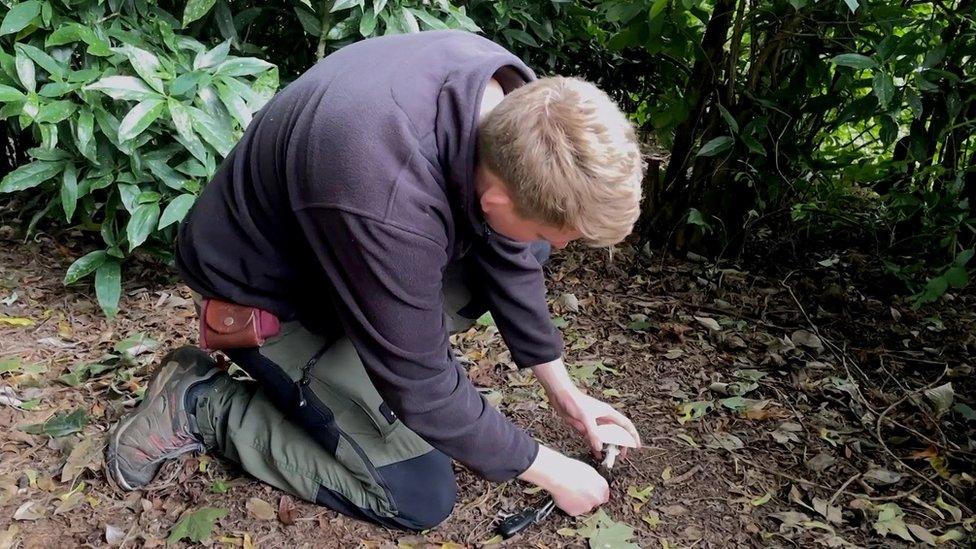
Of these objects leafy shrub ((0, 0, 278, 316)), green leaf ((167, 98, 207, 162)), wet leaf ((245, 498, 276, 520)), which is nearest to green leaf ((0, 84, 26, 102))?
leafy shrub ((0, 0, 278, 316))

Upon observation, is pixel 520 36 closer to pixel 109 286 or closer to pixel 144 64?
pixel 144 64

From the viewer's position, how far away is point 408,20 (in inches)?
89.6

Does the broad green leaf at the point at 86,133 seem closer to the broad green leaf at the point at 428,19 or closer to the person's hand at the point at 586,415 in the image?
the broad green leaf at the point at 428,19

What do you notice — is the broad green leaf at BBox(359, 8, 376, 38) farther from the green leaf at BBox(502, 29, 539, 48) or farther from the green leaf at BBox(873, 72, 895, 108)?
the green leaf at BBox(873, 72, 895, 108)

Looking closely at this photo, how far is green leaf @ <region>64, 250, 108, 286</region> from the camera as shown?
7.29ft

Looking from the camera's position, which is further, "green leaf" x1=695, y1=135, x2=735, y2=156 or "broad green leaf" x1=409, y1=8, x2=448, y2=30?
"green leaf" x1=695, y1=135, x2=735, y2=156

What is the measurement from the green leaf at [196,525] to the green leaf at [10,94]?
116 centimetres

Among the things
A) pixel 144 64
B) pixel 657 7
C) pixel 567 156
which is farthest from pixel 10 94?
pixel 657 7

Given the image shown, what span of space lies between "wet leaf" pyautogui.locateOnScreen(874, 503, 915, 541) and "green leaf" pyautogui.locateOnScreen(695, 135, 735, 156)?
49.7 inches

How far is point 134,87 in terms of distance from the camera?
191 cm

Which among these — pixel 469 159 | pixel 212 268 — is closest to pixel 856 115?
pixel 469 159

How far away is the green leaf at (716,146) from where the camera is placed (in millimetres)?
2498

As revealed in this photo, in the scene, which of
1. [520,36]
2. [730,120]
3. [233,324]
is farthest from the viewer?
[520,36]

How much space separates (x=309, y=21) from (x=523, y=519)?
1650 mm
